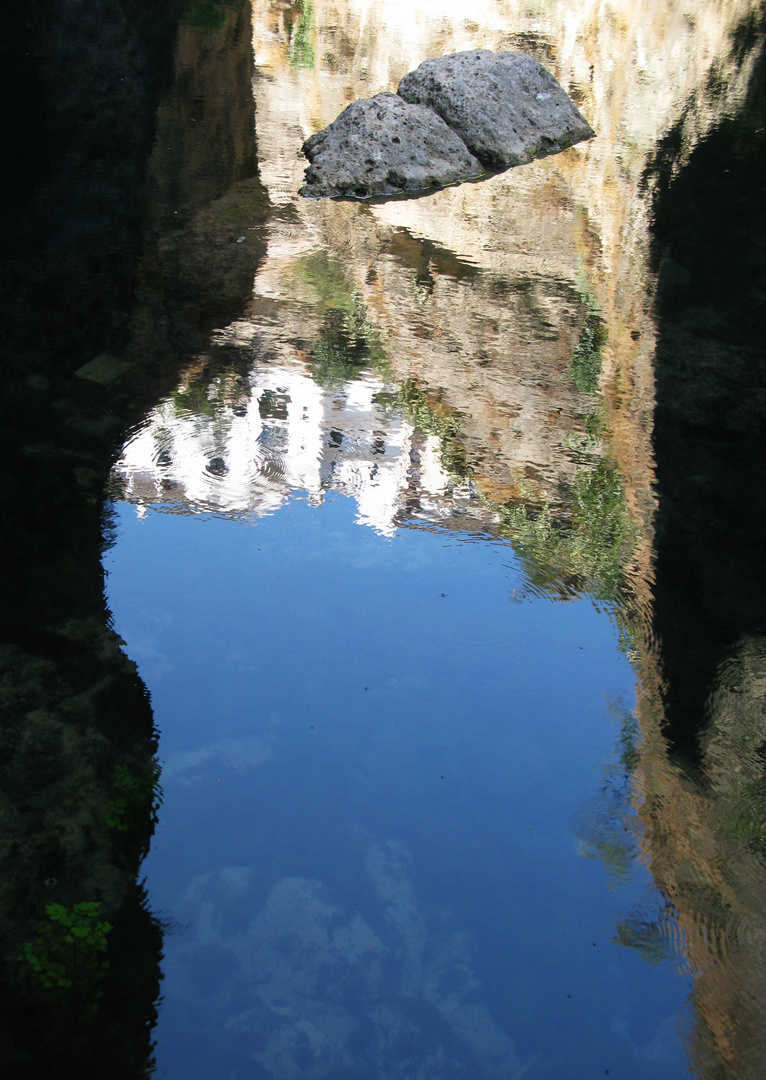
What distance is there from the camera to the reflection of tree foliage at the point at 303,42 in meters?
9.01

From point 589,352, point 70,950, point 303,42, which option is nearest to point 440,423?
point 589,352

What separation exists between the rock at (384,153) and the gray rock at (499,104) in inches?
8.5

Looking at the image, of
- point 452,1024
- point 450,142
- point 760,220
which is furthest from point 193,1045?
point 450,142

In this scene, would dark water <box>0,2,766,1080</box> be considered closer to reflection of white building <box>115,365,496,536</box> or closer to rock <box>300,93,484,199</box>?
reflection of white building <box>115,365,496,536</box>

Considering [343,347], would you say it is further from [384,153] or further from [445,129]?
[445,129]

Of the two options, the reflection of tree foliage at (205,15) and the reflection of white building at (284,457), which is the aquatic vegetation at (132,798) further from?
the reflection of tree foliage at (205,15)

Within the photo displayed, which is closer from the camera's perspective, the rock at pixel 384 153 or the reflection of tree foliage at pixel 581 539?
the reflection of tree foliage at pixel 581 539

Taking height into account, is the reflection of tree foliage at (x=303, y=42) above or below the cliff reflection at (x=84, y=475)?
above

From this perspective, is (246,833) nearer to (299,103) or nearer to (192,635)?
(192,635)

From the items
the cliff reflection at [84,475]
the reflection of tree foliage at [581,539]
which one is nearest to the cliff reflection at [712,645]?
the reflection of tree foliage at [581,539]

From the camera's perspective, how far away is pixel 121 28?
360 inches

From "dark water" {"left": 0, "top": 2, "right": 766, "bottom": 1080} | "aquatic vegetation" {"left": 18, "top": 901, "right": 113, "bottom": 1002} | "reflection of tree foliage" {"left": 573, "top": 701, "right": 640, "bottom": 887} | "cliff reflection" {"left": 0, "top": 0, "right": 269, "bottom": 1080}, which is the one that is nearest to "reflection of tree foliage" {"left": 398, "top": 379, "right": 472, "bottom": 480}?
"dark water" {"left": 0, "top": 2, "right": 766, "bottom": 1080}

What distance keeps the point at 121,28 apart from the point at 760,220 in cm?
686

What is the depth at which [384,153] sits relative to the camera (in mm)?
6512
